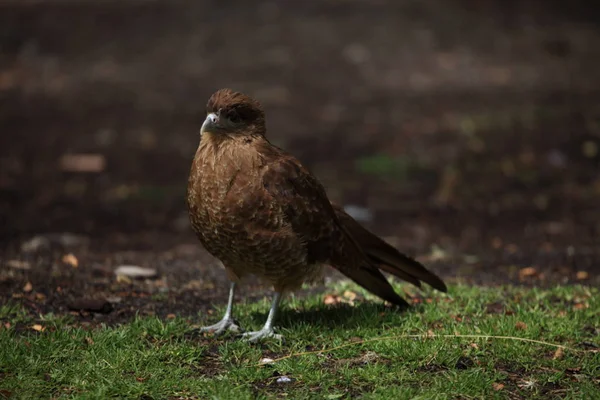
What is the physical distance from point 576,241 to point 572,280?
1.93 metres

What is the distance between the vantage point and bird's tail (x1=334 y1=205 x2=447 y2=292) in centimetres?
627

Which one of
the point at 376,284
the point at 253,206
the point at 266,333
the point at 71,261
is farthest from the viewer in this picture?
the point at 71,261

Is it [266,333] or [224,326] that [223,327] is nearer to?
[224,326]

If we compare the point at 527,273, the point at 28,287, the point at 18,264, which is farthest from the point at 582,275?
the point at 18,264

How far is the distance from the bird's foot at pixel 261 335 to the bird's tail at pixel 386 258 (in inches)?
38.2

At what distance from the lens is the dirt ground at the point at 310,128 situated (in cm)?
847

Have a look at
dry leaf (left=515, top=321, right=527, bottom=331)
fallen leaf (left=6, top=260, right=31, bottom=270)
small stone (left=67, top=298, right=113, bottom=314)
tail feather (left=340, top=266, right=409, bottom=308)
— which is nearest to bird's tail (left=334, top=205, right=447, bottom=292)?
tail feather (left=340, top=266, right=409, bottom=308)

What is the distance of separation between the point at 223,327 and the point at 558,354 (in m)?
2.07

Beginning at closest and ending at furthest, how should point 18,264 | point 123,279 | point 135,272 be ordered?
point 123,279 → point 135,272 → point 18,264

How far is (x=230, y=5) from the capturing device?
18.7 meters

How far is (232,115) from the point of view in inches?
221

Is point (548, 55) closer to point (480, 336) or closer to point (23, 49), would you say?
point (23, 49)

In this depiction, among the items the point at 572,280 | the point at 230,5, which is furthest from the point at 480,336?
the point at 230,5

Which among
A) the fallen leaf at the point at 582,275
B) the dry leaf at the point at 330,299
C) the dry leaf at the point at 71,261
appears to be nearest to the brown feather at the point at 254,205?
the dry leaf at the point at 330,299
